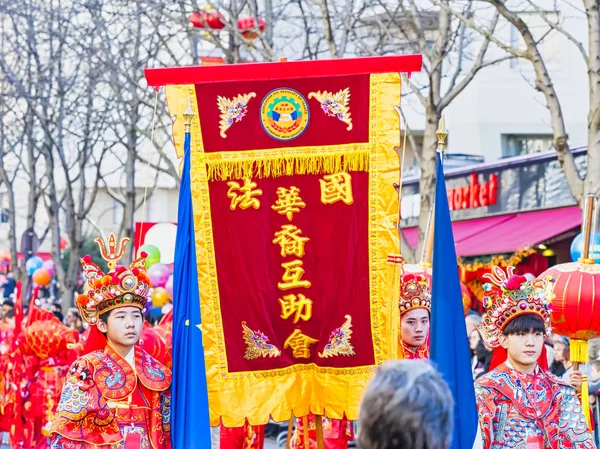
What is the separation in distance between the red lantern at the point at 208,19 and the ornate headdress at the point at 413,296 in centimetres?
836

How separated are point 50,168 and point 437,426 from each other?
65.9ft

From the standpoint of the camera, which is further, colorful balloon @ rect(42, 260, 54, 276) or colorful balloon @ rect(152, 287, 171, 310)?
colorful balloon @ rect(42, 260, 54, 276)

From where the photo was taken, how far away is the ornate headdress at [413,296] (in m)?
8.47

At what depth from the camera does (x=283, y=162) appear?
7426 mm

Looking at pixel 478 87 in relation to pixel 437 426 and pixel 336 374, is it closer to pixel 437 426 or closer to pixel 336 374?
pixel 336 374

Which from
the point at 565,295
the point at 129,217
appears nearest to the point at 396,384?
the point at 565,295

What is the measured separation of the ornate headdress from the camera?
333 inches

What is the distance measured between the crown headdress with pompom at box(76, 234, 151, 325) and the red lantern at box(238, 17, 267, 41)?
8586 millimetres

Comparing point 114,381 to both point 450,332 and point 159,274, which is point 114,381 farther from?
point 159,274

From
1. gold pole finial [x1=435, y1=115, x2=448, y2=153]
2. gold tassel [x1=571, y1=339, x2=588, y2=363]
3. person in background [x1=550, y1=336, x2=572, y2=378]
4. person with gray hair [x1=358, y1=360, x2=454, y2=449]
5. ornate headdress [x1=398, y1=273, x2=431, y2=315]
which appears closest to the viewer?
person with gray hair [x1=358, y1=360, x2=454, y2=449]

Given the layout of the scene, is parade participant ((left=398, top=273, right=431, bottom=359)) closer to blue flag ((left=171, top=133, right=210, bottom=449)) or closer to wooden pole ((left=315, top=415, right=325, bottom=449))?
wooden pole ((left=315, top=415, right=325, bottom=449))

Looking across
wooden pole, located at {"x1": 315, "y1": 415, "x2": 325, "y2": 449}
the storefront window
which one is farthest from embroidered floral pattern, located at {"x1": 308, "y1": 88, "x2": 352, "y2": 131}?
the storefront window

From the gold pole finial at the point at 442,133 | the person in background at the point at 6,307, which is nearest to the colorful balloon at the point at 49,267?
the person in background at the point at 6,307

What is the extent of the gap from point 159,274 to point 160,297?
2.98 ft
